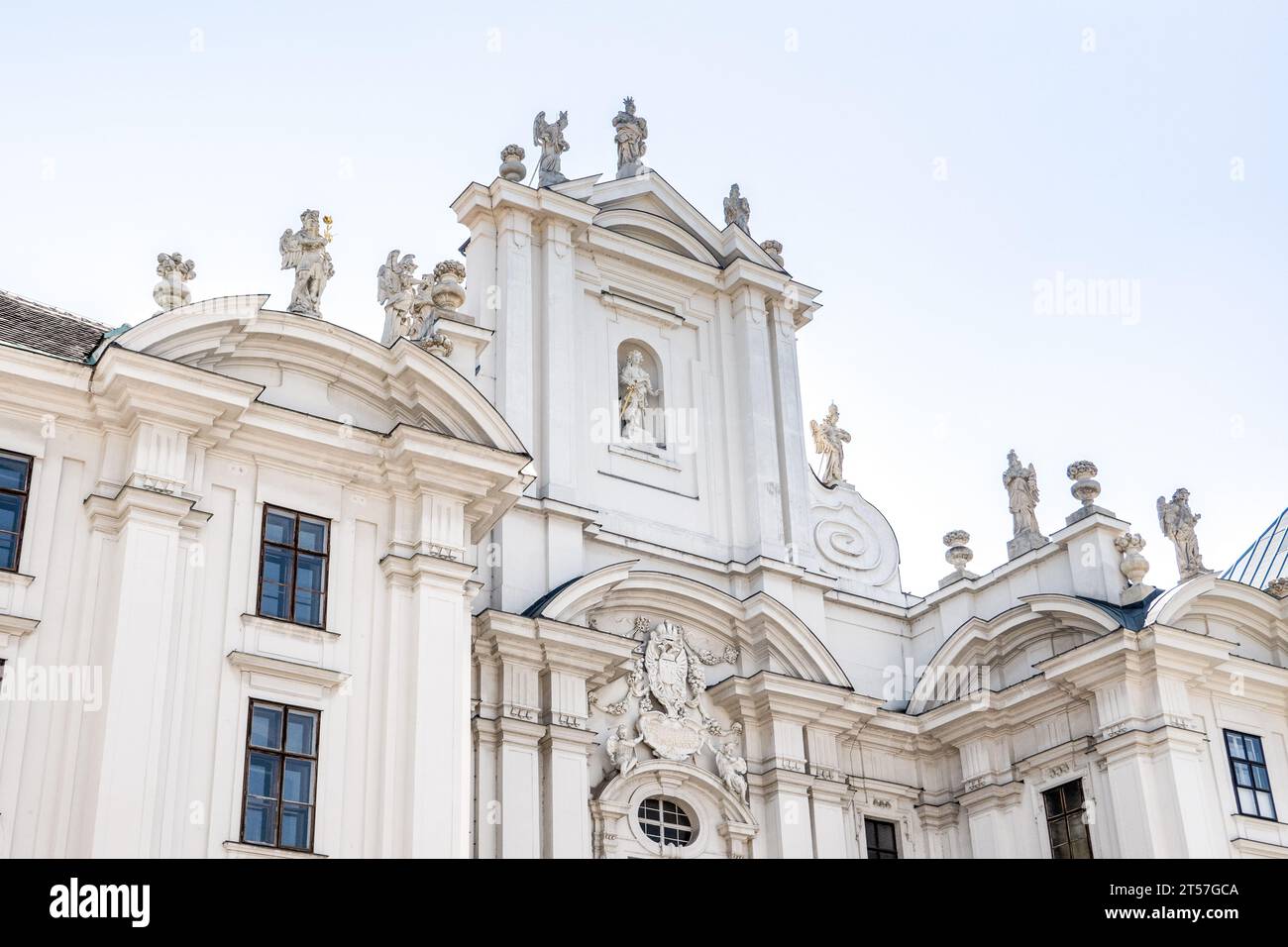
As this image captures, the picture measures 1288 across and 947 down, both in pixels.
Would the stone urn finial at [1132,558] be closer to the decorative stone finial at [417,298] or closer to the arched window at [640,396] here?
the arched window at [640,396]

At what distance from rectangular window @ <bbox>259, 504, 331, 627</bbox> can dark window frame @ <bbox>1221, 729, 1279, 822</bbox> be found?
12888 mm

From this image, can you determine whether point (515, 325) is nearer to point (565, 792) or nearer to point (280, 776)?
point (565, 792)

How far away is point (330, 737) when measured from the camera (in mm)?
17719

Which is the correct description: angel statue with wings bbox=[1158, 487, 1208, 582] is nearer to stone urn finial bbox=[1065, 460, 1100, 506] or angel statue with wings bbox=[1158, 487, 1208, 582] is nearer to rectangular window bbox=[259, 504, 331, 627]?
stone urn finial bbox=[1065, 460, 1100, 506]

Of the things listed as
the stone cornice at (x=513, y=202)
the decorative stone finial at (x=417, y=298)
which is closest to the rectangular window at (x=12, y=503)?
the decorative stone finial at (x=417, y=298)

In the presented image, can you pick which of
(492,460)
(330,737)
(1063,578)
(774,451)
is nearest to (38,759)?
(330,737)

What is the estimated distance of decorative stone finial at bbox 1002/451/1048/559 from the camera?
87.1 feet

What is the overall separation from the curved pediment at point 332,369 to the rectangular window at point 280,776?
139 inches

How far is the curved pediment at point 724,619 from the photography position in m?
23.5

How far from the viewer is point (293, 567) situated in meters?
18.5

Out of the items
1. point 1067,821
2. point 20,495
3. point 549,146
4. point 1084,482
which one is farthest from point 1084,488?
point 20,495

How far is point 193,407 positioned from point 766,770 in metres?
9.75

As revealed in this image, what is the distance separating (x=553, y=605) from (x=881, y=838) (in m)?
6.52
